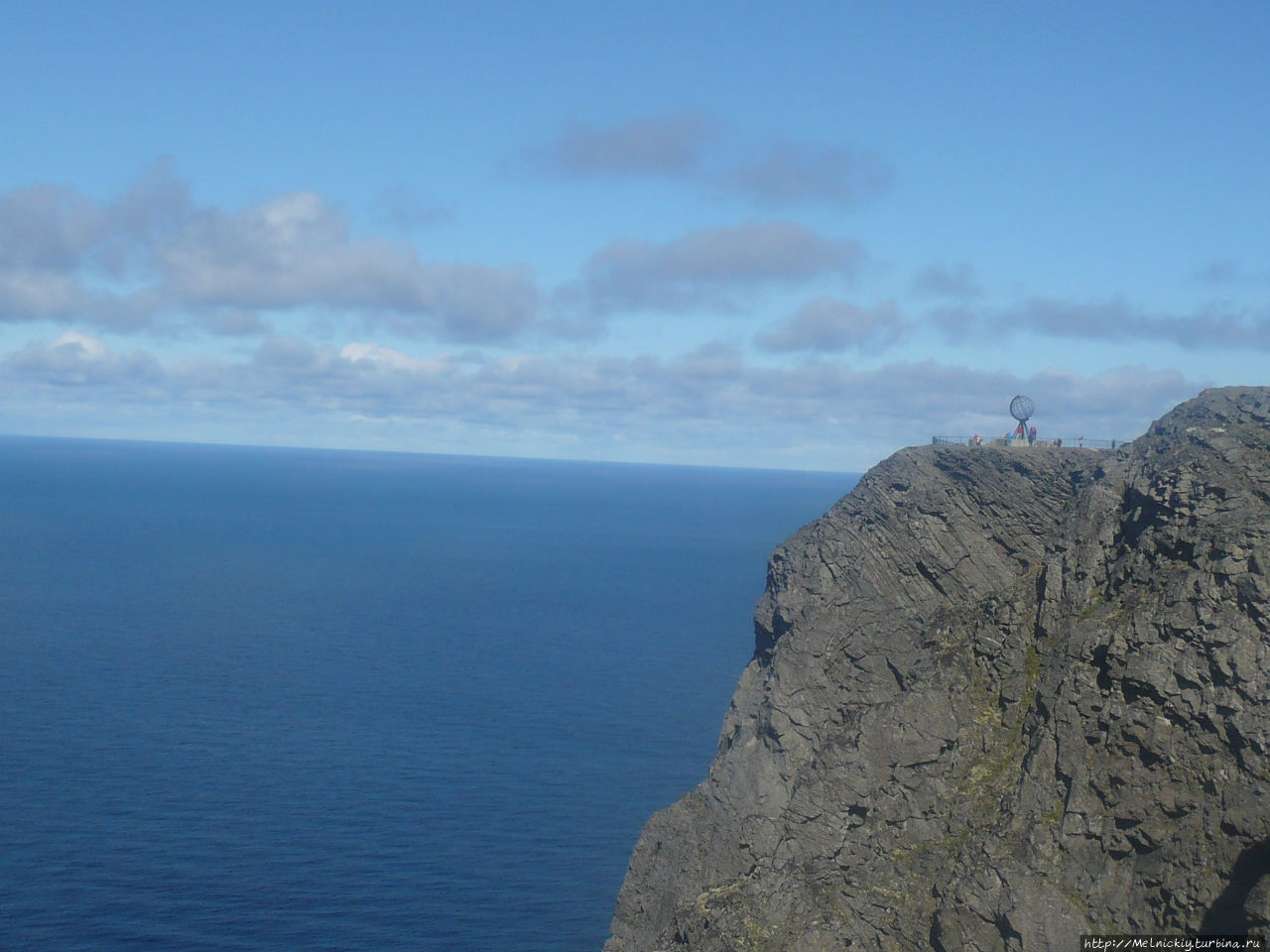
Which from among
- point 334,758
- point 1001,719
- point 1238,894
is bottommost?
point 334,758

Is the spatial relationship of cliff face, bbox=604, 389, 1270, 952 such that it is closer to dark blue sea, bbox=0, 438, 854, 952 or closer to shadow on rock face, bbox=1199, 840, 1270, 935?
shadow on rock face, bbox=1199, 840, 1270, 935

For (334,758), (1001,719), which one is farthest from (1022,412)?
(334,758)

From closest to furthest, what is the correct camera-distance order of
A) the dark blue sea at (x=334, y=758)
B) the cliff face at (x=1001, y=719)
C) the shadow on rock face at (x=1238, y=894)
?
the shadow on rock face at (x=1238, y=894) < the cliff face at (x=1001, y=719) < the dark blue sea at (x=334, y=758)

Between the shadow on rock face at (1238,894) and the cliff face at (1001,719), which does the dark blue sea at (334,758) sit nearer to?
the cliff face at (1001,719)

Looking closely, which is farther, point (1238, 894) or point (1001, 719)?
point (1001, 719)

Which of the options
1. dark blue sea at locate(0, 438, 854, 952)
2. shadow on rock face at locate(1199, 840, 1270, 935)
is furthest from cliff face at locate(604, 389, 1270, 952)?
dark blue sea at locate(0, 438, 854, 952)

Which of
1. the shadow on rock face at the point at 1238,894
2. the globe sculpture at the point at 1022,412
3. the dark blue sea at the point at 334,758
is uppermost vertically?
the globe sculpture at the point at 1022,412

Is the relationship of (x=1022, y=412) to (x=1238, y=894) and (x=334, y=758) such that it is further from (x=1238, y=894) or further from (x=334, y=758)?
(x=334, y=758)

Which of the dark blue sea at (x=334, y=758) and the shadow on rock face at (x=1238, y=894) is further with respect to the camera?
the dark blue sea at (x=334, y=758)

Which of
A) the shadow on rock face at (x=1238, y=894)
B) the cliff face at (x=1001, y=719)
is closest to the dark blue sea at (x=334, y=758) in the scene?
the cliff face at (x=1001, y=719)
